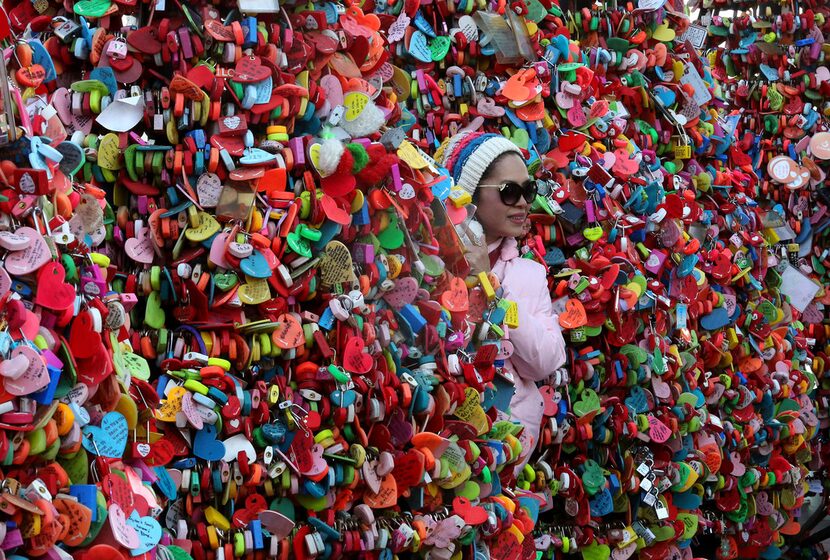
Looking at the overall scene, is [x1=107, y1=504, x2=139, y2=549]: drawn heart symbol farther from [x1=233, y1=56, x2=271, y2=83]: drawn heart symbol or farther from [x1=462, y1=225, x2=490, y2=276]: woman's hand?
[x1=462, y1=225, x2=490, y2=276]: woman's hand

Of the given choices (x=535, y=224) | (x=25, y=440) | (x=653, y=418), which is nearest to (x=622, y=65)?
(x=535, y=224)

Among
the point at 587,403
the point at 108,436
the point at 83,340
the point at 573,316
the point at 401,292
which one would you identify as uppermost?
the point at 83,340

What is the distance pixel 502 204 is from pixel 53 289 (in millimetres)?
1946

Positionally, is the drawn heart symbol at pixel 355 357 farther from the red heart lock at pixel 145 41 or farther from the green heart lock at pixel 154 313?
the red heart lock at pixel 145 41

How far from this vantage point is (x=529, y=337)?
3.73m

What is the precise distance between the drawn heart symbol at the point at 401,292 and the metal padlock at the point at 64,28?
3.23 ft

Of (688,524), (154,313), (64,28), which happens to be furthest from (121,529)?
(688,524)

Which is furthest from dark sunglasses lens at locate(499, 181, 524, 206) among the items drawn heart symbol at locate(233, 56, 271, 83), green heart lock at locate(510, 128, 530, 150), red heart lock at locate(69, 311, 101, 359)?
red heart lock at locate(69, 311, 101, 359)

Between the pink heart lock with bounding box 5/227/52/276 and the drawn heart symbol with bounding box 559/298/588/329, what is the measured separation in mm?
2268

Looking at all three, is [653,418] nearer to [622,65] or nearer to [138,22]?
[622,65]

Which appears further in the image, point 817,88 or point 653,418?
point 817,88

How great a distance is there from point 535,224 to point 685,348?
2.67 feet

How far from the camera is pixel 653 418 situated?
14.0 ft

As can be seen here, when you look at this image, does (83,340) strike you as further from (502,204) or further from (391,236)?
(502,204)
